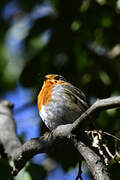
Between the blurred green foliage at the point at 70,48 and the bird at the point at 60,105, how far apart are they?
0.36 meters

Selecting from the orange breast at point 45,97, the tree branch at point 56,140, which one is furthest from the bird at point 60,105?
the tree branch at point 56,140

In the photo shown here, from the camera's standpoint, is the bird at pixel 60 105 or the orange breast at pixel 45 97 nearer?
the bird at pixel 60 105

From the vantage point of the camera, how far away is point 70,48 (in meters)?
5.32

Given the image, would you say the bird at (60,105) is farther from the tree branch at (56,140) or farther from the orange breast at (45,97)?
the tree branch at (56,140)

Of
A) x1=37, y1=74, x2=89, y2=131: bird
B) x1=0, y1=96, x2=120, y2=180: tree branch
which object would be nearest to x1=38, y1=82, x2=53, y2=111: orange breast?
x1=37, y1=74, x2=89, y2=131: bird

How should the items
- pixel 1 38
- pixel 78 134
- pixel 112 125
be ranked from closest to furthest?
pixel 78 134, pixel 112 125, pixel 1 38

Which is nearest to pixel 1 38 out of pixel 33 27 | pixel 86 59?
pixel 33 27

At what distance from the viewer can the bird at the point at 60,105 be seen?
15.5 ft

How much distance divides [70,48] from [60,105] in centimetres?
99

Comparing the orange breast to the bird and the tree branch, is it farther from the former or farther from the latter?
the tree branch

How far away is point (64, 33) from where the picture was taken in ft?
16.9

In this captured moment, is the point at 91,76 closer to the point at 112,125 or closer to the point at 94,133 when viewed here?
the point at 112,125

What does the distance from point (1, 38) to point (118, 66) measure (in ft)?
6.31

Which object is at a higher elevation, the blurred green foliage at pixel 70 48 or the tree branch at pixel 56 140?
the blurred green foliage at pixel 70 48
